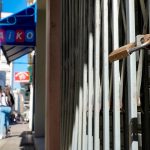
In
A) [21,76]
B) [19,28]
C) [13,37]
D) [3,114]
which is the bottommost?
[3,114]

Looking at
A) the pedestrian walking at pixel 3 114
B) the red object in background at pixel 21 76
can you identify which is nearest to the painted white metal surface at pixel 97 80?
the pedestrian walking at pixel 3 114

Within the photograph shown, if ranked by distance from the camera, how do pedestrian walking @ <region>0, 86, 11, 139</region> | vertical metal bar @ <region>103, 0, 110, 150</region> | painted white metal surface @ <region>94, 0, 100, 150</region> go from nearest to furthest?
vertical metal bar @ <region>103, 0, 110, 150</region>, painted white metal surface @ <region>94, 0, 100, 150</region>, pedestrian walking @ <region>0, 86, 11, 139</region>

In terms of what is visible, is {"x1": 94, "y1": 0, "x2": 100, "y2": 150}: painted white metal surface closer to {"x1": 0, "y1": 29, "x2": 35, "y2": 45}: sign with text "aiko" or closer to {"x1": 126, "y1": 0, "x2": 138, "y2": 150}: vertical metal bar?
{"x1": 126, "y1": 0, "x2": 138, "y2": 150}: vertical metal bar

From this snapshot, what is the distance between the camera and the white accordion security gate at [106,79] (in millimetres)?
2270

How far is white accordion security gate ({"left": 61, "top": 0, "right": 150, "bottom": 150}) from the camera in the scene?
2.27 m

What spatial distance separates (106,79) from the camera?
275cm

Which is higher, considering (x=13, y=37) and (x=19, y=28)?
(x=19, y=28)

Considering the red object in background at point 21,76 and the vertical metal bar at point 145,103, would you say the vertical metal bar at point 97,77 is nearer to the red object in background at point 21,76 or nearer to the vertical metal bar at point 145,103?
the vertical metal bar at point 145,103

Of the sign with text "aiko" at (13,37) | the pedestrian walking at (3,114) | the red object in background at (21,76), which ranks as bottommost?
the pedestrian walking at (3,114)

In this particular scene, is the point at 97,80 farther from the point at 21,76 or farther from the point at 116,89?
the point at 21,76

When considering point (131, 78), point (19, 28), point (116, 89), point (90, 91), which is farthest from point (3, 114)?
point (131, 78)

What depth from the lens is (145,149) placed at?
2.22 m

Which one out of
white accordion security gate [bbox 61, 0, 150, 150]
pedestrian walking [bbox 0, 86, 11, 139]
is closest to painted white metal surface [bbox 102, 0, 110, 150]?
white accordion security gate [bbox 61, 0, 150, 150]

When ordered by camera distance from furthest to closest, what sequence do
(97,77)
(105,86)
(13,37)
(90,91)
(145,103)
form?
(13,37)
(90,91)
(97,77)
(105,86)
(145,103)
